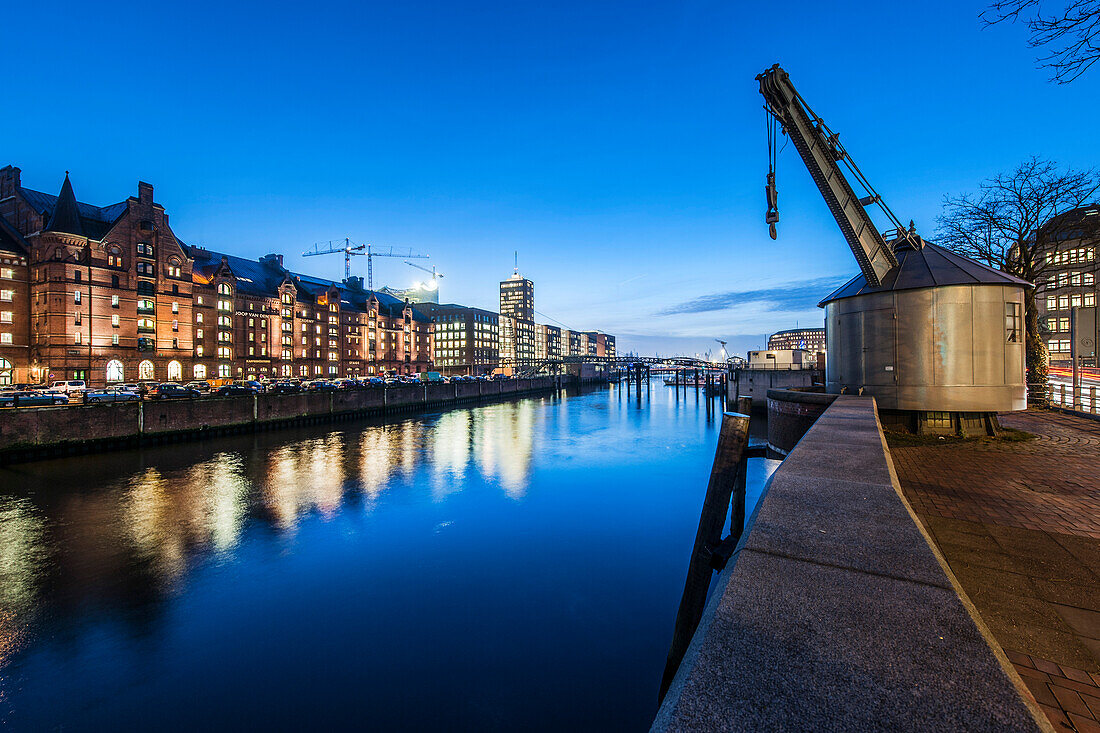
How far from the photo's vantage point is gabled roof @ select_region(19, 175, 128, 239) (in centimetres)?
5494

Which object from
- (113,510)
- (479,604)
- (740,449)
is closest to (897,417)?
(740,449)

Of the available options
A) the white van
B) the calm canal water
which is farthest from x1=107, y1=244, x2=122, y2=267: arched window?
the calm canal water

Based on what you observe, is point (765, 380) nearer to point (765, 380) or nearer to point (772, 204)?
point (765, 380)

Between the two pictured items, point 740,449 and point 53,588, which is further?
point 53,588

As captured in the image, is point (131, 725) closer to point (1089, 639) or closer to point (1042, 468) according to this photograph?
point (1089, 639)

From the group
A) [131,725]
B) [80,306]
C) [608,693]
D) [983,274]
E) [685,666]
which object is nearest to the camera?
[685,666]

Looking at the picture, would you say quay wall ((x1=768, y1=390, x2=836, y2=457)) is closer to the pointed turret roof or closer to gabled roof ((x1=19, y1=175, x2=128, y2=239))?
the pointed turret roof

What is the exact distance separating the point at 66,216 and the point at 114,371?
60.9 feet

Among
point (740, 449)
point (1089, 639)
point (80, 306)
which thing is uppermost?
point (80, 306)

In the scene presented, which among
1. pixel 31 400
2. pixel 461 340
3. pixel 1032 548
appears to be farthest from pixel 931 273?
pixel 461 340

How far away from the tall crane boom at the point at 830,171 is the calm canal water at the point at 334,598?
449 inches

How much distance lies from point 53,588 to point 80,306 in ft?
197

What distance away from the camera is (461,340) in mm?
150500

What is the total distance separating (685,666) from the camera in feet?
7.64
